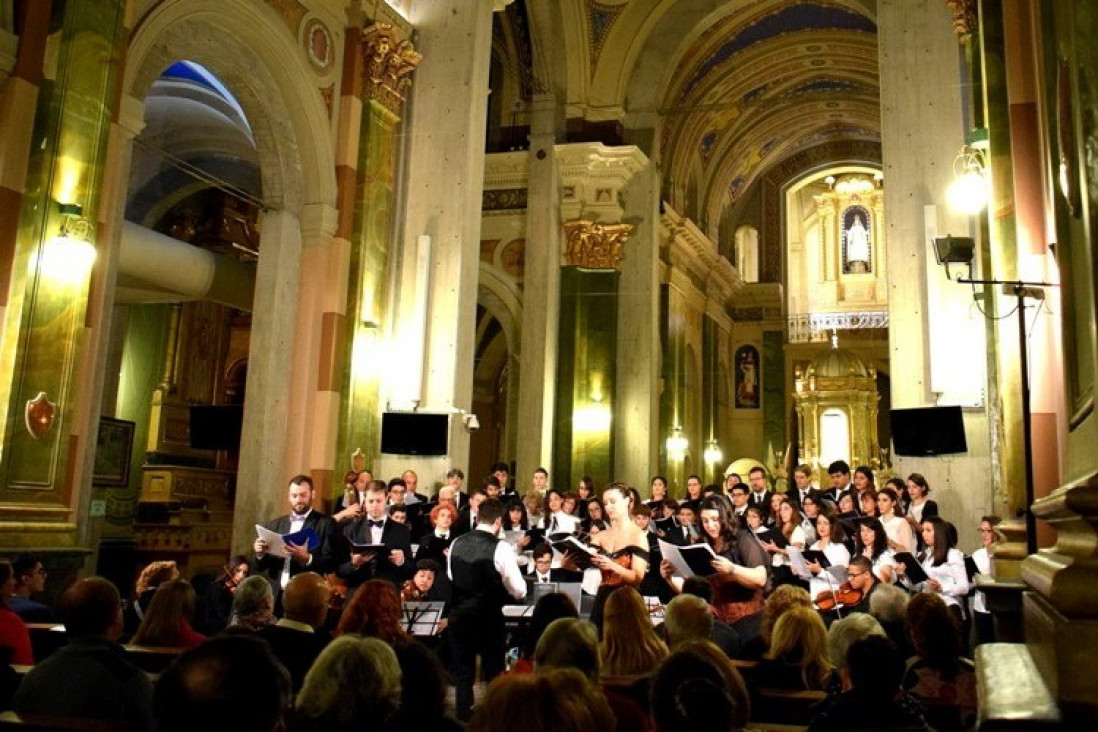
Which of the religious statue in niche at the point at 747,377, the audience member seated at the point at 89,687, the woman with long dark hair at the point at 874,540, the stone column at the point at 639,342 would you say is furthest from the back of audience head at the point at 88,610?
the religious statue in niche at the point at 747,377

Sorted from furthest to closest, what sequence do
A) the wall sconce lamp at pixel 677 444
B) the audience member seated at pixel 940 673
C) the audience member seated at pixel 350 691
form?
1. the wall sconce lamp at pixel 677 444
2. the audience member seated at pixel 940 673
3. the audience member seated at pixel 350 691

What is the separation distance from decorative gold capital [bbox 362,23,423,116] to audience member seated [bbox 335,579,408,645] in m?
7.98

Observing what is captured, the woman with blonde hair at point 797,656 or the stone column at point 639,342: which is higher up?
the stone column at point 639,342

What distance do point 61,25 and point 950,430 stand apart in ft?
26.9

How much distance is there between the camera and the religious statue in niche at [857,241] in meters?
28.2

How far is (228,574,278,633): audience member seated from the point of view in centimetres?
424

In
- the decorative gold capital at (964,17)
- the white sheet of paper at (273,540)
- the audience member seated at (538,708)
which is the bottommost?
the audience member seated at (538,708)

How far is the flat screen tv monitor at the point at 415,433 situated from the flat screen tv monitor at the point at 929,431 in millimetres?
4534

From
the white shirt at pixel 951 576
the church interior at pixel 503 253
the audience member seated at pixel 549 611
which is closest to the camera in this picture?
the audience member seated at pixel 549 611

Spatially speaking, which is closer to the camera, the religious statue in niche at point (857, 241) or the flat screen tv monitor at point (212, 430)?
the flat screen tv monitor at point (212, 430)

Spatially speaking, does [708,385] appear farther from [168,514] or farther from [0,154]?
[0,154]

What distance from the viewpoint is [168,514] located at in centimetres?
1362

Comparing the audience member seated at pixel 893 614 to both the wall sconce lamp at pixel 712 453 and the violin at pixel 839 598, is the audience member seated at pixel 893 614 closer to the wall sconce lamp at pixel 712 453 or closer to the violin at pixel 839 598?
the violin at pixel 839 598

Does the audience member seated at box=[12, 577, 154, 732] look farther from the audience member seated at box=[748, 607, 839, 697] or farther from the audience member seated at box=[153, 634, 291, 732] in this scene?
the audience member seated at box=[748, 607, 839, 697]
